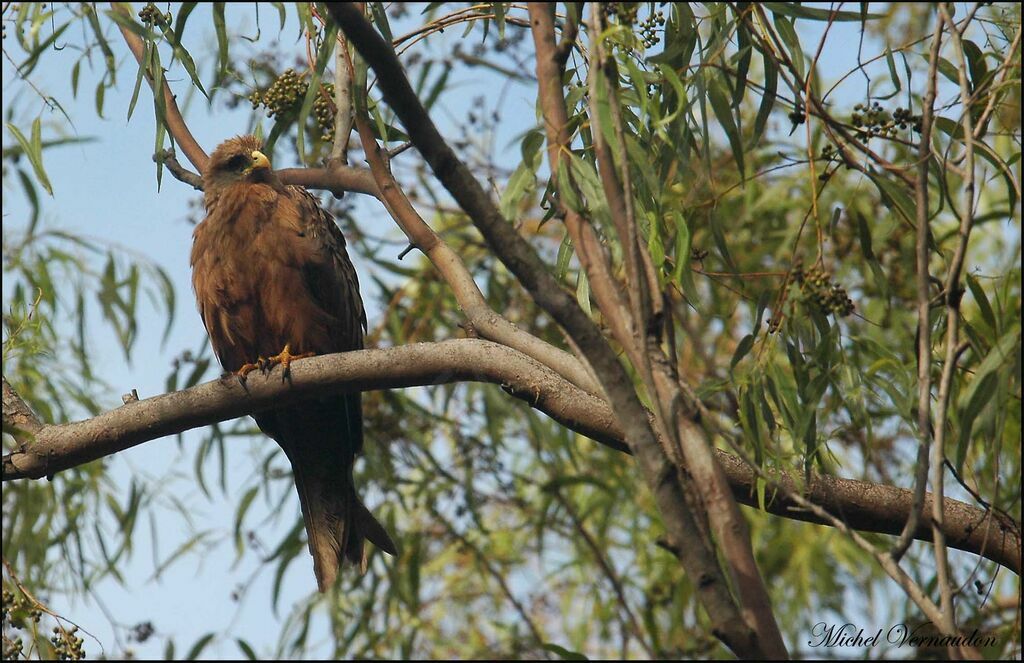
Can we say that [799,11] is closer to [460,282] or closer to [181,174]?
[460,282]

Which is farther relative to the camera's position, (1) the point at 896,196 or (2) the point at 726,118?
(1) the point at 896,196

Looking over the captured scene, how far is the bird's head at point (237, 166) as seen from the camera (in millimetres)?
5027

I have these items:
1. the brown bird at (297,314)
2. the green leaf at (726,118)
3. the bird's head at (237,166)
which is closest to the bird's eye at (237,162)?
the bird's head at (237,166)

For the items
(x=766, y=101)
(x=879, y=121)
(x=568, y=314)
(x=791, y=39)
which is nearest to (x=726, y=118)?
(x=766, y=101)

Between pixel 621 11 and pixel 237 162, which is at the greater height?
pixel 237 162

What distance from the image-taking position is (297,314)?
15.2 ft

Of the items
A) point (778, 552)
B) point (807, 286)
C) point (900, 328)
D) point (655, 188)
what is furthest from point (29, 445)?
Result: point (778, 552)

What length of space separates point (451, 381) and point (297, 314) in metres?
1.58

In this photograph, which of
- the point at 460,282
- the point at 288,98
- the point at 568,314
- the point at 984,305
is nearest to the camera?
the point at 568,314

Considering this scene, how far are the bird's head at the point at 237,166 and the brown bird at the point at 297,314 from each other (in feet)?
0.16

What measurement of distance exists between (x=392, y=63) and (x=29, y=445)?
5.71 feet

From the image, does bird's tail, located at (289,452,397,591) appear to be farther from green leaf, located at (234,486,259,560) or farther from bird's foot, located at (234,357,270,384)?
green leaf, located at (234,486,259,560)

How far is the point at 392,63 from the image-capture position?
2.31 metres

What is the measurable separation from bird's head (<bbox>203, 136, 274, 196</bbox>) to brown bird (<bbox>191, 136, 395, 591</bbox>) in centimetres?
5
